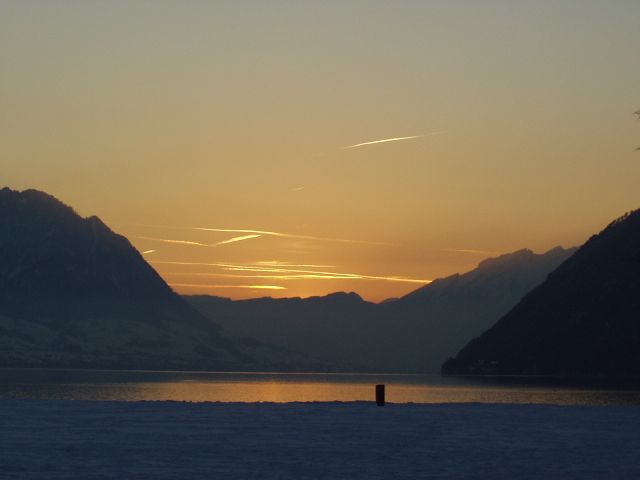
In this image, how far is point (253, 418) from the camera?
1447 inches

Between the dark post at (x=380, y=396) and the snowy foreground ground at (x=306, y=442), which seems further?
the dark post at (x=380, y=396)

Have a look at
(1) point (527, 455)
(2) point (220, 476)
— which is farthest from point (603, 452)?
(2) point (220, 476)

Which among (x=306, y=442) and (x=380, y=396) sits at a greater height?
(x=380, y=396)

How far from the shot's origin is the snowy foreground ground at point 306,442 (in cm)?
2228

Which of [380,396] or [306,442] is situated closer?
[306,442]

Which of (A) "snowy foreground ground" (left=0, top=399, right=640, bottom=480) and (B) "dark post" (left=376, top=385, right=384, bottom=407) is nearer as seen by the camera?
(A) "snowy foreground ground" (left=0, top=399, right=640, bottom=480)

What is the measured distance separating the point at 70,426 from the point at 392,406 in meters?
20.1

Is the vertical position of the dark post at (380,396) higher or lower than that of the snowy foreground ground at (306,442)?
higher

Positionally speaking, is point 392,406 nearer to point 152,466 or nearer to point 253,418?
point 253,418

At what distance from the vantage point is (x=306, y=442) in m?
28.3

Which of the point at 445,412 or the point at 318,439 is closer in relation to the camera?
the point at 318,439

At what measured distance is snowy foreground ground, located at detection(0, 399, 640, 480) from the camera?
2228 centimetres

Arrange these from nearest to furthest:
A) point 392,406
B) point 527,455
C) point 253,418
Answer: point 527,455 → point 253,418 → point 392,406

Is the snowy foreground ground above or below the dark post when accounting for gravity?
below
